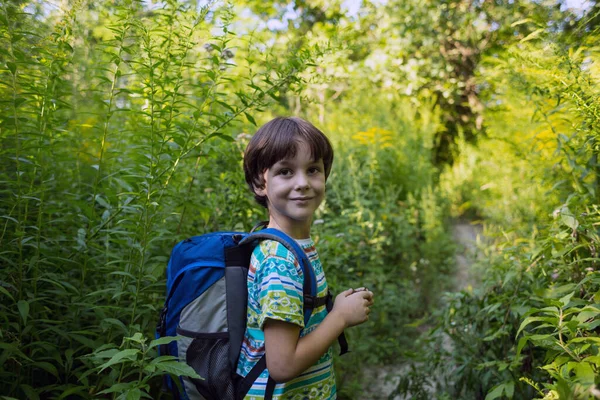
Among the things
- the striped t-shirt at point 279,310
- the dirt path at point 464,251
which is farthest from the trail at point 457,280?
the striped t-shirt at point 279,310

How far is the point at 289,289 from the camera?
1504mm

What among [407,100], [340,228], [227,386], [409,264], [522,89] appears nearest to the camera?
[227,386]

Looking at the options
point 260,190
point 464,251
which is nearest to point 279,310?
point 260,190

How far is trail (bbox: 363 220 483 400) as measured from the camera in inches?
123

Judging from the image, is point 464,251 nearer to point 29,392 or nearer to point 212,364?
point 212,364

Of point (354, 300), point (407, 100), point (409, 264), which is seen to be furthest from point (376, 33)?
point (354, 300)

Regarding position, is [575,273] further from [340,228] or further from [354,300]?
[340,228]

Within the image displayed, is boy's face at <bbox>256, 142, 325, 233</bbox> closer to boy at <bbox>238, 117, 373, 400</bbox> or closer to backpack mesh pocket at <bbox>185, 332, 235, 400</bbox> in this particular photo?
boy at <bbox>238, 117, 373, 400</bbox>

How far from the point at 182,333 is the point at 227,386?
22 centimetres

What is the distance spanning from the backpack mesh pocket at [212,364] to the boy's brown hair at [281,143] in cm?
55

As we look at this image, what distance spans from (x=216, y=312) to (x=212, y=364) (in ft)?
0.52

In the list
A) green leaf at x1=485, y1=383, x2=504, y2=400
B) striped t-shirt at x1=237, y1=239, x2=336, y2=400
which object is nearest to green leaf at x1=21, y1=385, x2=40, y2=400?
striped t-shirt at x1=237, y1=239, x2=336, y2=400

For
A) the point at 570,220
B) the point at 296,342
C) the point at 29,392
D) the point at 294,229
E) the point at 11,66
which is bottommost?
the point at 29,392

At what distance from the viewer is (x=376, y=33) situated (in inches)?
311
